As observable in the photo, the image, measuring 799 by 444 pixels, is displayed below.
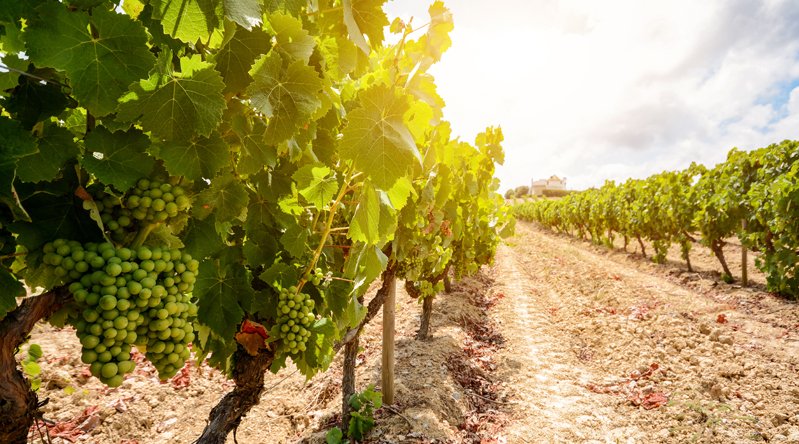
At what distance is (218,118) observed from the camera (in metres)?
1.07

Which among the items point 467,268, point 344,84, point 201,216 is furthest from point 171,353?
point 467,268

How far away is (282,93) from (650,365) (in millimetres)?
6803

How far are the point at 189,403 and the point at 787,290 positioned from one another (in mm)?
12244

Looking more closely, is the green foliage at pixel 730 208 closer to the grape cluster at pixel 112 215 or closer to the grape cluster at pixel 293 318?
the grape cluster at pixel 293 318

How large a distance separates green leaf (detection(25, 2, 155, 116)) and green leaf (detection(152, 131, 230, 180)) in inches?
7.0

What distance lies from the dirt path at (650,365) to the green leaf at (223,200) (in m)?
4.22

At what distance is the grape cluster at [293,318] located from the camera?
5.64ft

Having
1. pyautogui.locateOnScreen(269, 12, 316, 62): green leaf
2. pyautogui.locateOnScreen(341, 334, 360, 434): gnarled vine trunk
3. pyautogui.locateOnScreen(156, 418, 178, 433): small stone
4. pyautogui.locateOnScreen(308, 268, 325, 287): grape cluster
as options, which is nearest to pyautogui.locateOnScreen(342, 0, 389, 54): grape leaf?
pyautogui.locateOnScreen(269, 12, 316, 62): green leaf

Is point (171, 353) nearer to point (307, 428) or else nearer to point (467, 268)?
point (307, 428)

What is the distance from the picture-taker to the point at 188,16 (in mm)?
1021

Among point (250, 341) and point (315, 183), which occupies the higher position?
point (315, 183)

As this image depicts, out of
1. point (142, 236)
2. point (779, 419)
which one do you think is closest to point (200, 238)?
point (142, 236)

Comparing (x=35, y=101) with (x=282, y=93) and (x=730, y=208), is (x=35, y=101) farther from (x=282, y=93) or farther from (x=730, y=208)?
(x=730, y=208)

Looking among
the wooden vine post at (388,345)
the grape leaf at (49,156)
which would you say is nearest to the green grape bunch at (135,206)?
the grape leaf at (49,156)
